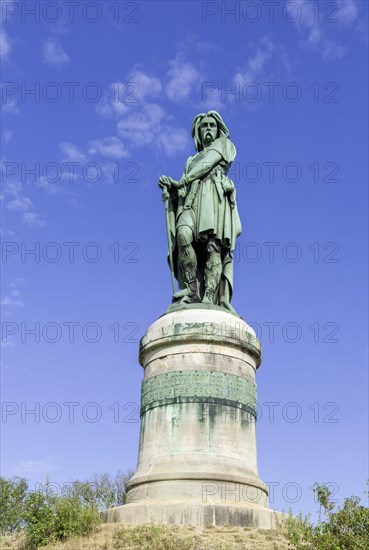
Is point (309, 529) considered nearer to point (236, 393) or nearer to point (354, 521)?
point (354, 521)

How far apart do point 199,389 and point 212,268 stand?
359 cm

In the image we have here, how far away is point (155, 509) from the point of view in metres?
11.8

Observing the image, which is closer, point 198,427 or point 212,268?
point 198,427

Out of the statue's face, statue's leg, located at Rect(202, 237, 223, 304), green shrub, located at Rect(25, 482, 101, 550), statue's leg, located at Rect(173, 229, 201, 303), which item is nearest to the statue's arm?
the statue's face

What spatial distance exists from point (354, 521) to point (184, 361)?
553 cm

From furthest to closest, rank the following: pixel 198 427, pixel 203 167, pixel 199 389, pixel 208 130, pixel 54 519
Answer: pixel 208 130, pixel 203 167, pixel 199 389, pixel 198 427, pixel 54 519

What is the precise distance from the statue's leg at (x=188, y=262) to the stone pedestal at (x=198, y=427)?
981mm

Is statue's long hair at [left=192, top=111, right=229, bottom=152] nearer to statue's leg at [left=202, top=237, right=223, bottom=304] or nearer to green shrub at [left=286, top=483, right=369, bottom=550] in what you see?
statue's leg at [left=202, top=237, right=223, bottom=304]

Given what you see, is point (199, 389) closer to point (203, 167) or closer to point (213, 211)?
point (213, 211)

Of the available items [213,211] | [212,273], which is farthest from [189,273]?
[213,211]

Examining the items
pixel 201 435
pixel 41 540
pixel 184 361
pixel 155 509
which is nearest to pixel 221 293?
pixel 184 361

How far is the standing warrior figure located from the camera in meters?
16.0

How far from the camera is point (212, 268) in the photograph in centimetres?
1593

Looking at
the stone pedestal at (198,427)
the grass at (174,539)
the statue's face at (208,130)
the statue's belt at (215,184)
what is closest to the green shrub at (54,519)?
the grass at (174,539)
